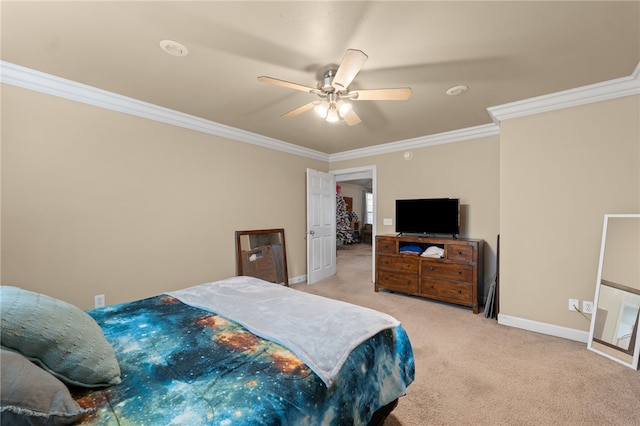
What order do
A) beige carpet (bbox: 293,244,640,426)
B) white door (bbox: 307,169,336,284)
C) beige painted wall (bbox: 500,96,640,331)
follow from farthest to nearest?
white door (bbox: 307,169,336,284) < beige painted wall (bbox: 500,96,640,331) < beige carpet (bbox: 293,244,640,426)

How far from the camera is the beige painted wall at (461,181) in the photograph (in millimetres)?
3660

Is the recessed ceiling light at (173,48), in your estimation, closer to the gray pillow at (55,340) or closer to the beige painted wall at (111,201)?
the beige painted wall at (111,201)

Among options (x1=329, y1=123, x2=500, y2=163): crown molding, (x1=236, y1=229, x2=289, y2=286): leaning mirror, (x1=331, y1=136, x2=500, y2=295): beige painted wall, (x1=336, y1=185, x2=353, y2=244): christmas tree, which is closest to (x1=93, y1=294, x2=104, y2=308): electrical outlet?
(x1=236, y1=229, x2=289, y2=286): leaning mirror

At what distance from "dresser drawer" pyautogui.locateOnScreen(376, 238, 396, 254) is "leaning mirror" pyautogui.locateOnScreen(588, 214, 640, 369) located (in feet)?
7.12

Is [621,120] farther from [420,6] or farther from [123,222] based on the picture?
[123,222]

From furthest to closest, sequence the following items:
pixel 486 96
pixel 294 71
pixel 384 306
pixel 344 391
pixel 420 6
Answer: pixel 384 306, pixel 486 96, pixel 294 71, pixel 420 6, pixel 344 391

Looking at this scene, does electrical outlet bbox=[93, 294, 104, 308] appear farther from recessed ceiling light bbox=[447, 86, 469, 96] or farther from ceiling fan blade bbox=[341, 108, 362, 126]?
recessed ceiling light bbox=[447, 86, 469, 96]

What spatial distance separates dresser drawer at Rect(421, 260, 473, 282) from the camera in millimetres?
3420

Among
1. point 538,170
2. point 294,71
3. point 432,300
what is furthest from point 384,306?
point 294,71

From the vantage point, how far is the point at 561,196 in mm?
2682

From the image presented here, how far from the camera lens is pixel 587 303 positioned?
8.43 feet

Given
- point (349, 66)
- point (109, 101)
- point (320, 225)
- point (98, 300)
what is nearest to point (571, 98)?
point (349, 66)

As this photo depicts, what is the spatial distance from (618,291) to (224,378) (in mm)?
3271

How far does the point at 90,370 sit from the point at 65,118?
261cm
